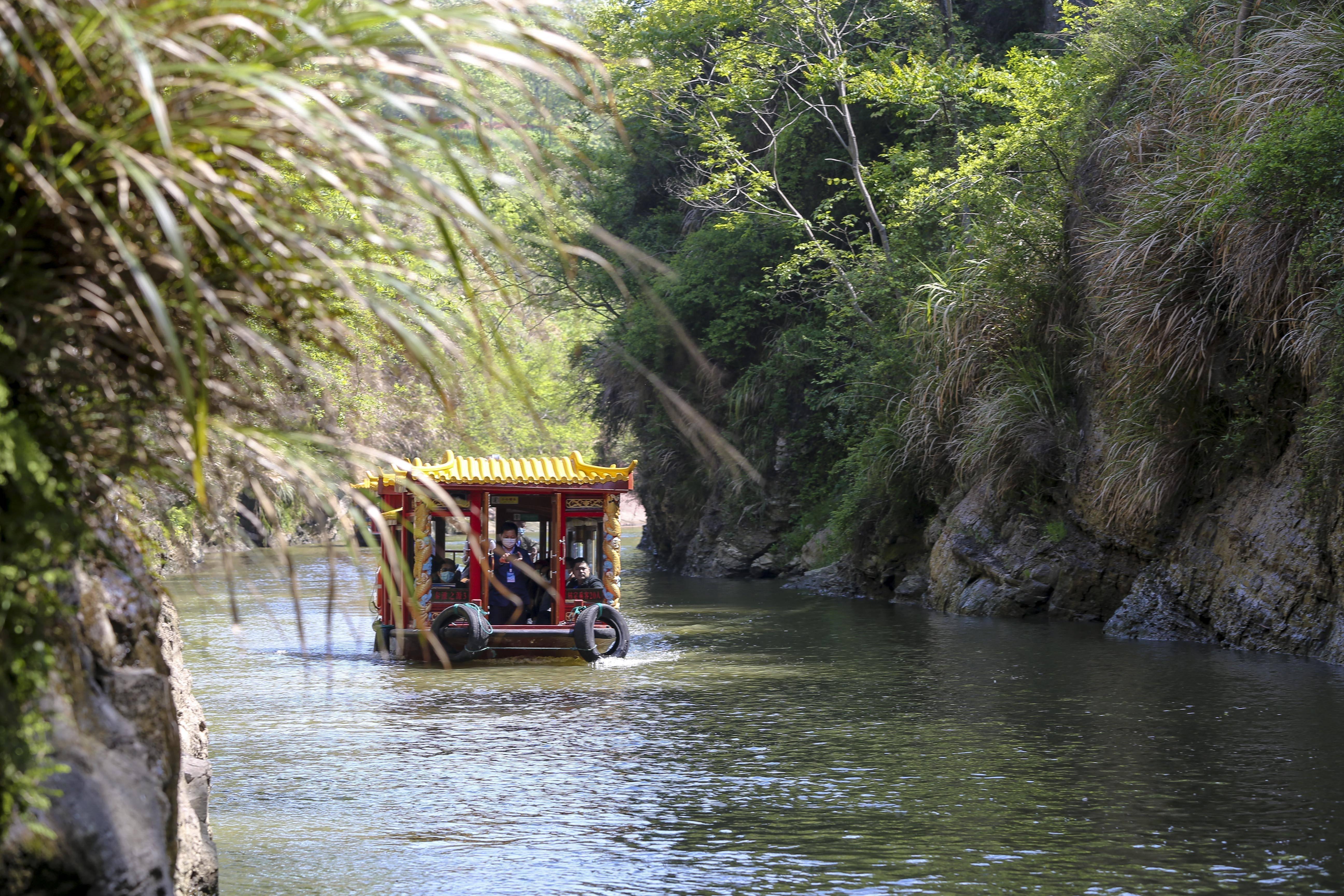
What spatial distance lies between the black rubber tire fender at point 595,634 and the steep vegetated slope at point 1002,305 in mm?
3100

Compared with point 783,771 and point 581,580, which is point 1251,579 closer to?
point 581,580

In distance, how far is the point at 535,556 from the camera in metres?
18.4

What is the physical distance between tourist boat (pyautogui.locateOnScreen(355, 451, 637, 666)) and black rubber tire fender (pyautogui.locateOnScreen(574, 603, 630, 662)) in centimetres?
1

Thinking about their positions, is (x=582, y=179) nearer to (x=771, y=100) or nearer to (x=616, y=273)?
(x=616, y=273)

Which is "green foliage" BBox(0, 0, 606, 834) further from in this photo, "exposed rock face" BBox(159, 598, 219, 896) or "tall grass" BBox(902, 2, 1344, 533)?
"tall grass" BBox(902, 2, 1344, 533)

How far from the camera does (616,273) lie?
3.28 meters

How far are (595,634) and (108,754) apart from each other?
1367cm

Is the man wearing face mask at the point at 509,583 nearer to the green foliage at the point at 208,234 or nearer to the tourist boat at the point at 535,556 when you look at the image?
the tourist boat at the point at 535,556

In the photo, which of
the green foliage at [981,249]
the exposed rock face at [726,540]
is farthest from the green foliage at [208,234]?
the exposed rock face at [726,540]

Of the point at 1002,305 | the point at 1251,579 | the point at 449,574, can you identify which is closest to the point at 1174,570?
the point at 1251,579

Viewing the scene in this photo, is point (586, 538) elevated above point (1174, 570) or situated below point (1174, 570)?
above

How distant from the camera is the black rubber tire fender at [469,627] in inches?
648

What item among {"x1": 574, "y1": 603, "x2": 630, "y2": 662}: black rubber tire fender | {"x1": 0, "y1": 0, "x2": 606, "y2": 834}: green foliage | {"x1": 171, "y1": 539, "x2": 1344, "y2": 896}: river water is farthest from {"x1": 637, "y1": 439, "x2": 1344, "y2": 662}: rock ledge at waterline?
{"x1": 0, "y1": 0, "x2": 606, "y2": 834}: green foliage

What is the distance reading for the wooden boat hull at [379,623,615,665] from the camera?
55.3 feet
